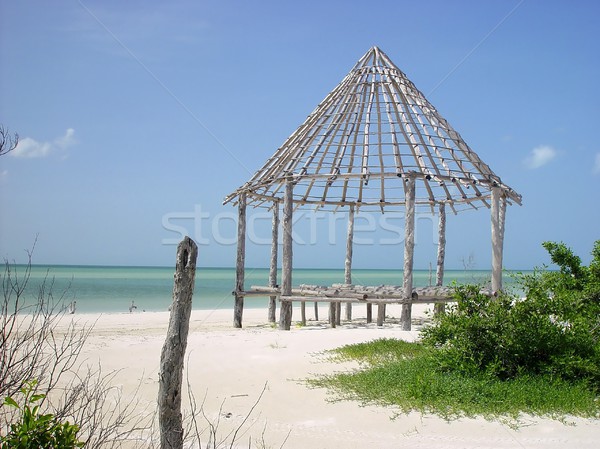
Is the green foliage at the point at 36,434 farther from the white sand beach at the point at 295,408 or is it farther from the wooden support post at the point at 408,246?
the wooden support post at the point at 408,246

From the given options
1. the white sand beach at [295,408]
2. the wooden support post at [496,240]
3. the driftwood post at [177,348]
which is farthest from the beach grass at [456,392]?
the wooden support post at [496,240]

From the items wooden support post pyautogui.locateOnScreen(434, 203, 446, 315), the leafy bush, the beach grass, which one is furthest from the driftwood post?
wooden support post pyautogui.locateOnScreen(434, 203, 446, 315)

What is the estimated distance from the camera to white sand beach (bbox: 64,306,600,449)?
232 inches

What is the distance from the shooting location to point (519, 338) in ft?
25.3

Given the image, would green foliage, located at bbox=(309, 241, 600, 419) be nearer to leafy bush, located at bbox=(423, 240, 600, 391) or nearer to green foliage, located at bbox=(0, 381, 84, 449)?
leafy bush, located at bbox=(423, 240, 600, 391)

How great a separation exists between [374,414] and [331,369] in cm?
222

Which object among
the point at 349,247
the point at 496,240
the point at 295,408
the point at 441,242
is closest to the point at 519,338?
the point at 295,408

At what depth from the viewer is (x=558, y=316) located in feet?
27.5

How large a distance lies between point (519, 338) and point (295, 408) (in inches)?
121

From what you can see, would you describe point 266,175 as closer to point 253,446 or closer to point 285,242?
point 285,242

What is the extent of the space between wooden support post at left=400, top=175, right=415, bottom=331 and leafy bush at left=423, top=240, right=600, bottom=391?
4.68 metres

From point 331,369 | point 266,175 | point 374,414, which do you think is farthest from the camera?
point 266,175

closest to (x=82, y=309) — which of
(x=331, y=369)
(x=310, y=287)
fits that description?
(x=310, y=287)

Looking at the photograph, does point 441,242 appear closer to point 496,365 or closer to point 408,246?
point 408,246
